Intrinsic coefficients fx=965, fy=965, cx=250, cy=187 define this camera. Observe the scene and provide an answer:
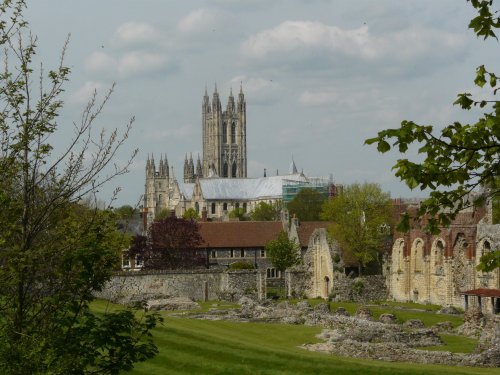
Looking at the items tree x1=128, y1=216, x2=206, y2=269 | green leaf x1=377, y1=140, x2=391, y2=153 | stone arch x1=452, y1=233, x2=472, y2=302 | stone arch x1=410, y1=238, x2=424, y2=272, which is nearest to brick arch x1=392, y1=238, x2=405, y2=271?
stone arch x1=410, y1=238, x2=424, y2=272

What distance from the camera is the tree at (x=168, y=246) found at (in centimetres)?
Answer: 8472

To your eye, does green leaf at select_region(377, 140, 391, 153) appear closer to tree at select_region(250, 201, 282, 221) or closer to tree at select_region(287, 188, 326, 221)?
tree at select_region(287, 188, 326, 221)

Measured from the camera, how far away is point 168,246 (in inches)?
3356

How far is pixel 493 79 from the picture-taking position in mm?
13070

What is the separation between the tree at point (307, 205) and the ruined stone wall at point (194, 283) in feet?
207

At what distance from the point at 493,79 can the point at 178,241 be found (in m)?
73.0

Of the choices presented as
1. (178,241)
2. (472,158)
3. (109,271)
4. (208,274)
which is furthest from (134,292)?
(472,158)

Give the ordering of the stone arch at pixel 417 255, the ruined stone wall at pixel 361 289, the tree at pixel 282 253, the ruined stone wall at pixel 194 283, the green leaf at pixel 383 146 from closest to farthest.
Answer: the green leaf at pixel 383 146
the ruined stone wall at pixel 194 283
the ruined stone wall at pixel 361 289
the stone arch at pixel 417 255
the tree at pixel 282 253

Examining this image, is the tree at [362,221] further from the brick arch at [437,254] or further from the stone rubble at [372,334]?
the stone rubble at [372,334]

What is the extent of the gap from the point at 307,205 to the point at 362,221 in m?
61.5

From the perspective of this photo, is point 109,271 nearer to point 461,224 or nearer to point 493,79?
point 493,79

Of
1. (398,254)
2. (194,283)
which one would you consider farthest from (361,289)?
(194,283)

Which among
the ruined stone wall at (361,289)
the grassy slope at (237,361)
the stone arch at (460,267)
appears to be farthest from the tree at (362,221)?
the grassy slope at (237,361)

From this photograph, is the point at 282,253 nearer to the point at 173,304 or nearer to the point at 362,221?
the point at 362,221
